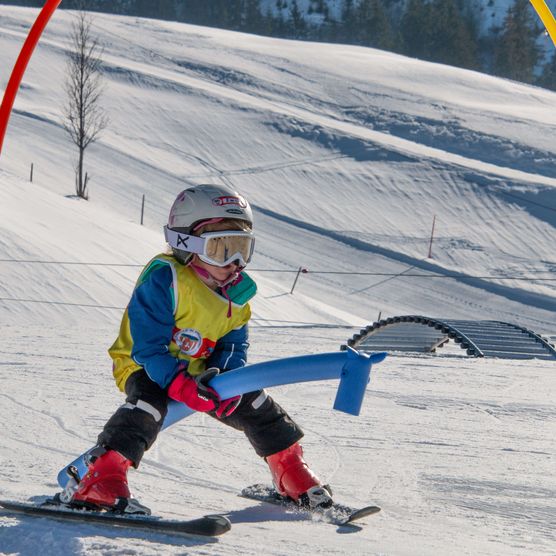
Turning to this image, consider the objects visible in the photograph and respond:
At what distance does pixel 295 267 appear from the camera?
27359 mm

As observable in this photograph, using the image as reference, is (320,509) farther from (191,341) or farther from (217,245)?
(217,245)

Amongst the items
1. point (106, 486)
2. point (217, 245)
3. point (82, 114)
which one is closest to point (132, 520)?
point (106, 486)

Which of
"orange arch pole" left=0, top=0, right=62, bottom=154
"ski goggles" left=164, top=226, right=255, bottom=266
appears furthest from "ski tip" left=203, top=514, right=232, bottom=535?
"orange arch pole" left=0, top=0, right=62, bottom=154

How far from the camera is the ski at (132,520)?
→ 11.2ft

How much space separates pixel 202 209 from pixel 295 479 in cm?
118

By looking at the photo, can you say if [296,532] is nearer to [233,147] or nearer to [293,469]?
[293,469]

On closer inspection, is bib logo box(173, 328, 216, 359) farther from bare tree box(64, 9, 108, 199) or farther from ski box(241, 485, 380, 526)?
bare tree box(64, 9, 108, 199)

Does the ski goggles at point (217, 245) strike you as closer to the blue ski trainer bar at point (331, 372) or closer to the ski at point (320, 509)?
the blue ski trainer bar at point (331, 372)

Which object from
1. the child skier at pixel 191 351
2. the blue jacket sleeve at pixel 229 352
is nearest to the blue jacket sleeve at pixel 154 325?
the child skier at pixel 191 351

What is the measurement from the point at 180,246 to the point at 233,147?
111ft

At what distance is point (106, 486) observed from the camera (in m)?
3.71

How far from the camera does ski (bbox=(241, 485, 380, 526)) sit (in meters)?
3.89

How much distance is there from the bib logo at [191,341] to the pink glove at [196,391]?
16 cm

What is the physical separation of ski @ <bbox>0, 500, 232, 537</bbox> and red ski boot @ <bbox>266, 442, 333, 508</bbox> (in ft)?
1.96
